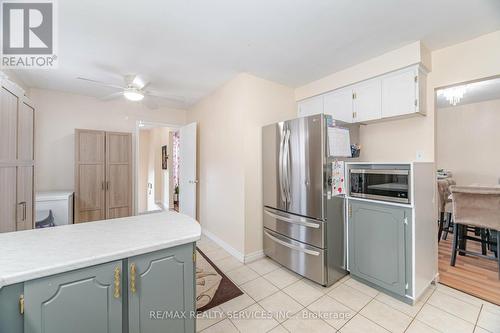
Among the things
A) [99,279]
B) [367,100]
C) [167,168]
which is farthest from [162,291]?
[167,168]

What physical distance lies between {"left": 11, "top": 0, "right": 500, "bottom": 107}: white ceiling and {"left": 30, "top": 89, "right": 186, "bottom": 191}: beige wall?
657 mm

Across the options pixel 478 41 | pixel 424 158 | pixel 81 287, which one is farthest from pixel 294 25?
pixel 81 287

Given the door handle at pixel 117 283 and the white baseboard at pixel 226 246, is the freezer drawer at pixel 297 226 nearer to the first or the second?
the white baseboard at pixel 226 246

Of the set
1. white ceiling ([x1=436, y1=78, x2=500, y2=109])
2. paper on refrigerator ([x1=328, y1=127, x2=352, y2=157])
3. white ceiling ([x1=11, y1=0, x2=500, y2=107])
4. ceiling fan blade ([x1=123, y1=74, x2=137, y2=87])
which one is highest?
white ceiling ([x1=436, y1=78, x2=500, y2=109])

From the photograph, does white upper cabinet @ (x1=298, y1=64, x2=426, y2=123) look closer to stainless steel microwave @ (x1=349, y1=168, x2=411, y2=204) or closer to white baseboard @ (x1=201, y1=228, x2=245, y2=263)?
stainless steel microwave @ (x1=349, y1=168, x2=411, y2=204)

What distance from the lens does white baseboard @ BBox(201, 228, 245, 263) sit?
9.30 feet

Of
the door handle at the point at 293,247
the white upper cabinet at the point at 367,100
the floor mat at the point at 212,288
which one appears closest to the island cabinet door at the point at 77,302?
the floor mat at the point at 212,288

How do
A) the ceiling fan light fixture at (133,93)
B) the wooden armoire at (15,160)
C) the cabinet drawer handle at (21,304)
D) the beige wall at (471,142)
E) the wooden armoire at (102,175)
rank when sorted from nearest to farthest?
the cabinet drawer handle at (21,304) → the wooden armoire at (15,160) → the ceiling fan light fixture at (133,93) → the wooden armoire at (102,175) → the beige wall at (471,142)

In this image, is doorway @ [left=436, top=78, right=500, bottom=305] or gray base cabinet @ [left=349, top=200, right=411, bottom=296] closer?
gray base cabinet @ [left=349, top=200, right=411, bottom=296]

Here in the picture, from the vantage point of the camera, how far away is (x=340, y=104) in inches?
107

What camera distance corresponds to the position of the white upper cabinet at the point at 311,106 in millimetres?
2981

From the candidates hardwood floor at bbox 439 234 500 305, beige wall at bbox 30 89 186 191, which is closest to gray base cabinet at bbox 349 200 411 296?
hardwood floor at bbox 439 234 500 305

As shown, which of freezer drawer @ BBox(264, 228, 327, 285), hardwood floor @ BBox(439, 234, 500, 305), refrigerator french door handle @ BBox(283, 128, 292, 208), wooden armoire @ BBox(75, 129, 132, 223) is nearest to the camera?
hardwood floor @ BBox(439, 234, 500, 305)

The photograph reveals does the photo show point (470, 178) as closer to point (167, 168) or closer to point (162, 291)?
point (162, 291)
